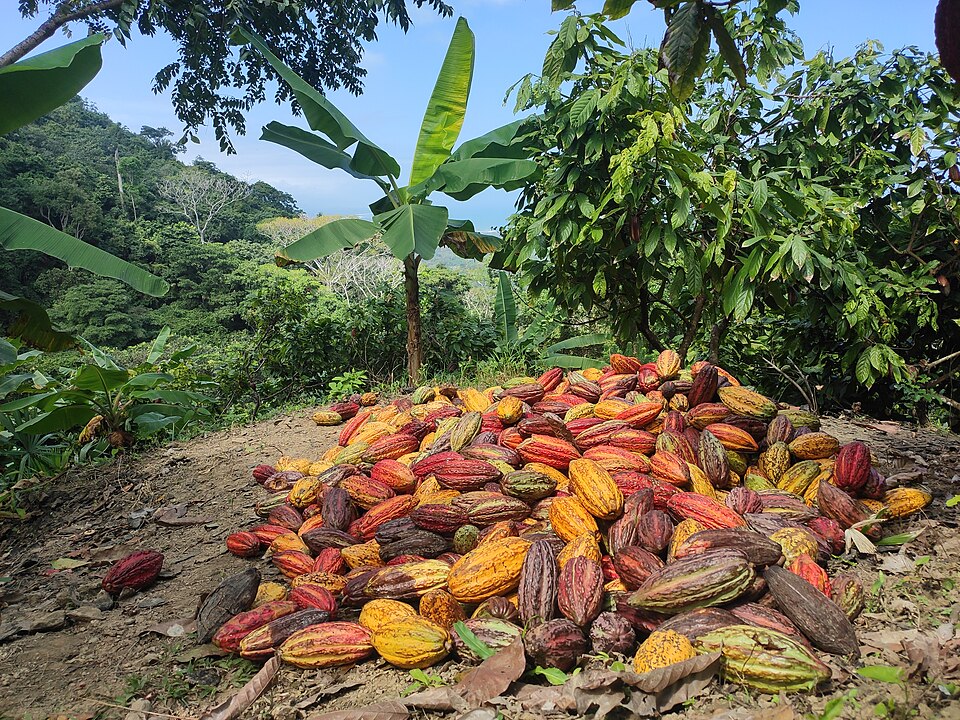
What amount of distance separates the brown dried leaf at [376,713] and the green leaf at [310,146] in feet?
18.0

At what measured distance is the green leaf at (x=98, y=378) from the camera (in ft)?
14.8

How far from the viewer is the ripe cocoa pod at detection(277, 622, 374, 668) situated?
1.97 metres

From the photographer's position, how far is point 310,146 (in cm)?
632

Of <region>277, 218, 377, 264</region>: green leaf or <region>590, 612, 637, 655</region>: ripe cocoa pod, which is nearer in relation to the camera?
<region>590, 612, 637, 655</region>: ripe cocoa pod

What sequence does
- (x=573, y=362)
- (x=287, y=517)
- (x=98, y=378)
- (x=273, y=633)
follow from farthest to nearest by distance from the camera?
1. (x=573, y=362)
2. (x=98, y=378)
3. (x=287, y=517)
4. (x=273, y=633)

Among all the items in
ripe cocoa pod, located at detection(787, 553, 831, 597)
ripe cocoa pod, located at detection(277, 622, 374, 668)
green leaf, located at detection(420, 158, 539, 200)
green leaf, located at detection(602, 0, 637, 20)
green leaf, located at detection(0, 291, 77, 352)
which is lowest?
ripe cocoa pod, located at detection(277, 622, 374, 668)

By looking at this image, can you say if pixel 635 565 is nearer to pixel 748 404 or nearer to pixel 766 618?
pixel 766 618

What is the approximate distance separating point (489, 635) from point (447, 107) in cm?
545

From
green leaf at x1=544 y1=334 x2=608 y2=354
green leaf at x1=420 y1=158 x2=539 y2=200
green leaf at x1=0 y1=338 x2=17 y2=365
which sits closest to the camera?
green leaf at x1=0 y1=338 x2=17 y2=365

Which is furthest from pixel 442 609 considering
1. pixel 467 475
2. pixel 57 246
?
pixel 57 246

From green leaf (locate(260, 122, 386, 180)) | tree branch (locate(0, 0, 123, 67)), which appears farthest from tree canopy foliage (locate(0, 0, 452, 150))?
green leaf (locate(260, 122, 386, 180))

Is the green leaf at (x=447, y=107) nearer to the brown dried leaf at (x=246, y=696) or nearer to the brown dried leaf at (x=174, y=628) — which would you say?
the brown dried leaf at (x=174, y=628)

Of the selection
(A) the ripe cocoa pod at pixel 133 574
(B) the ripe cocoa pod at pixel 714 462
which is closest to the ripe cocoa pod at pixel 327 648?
(A) the ripe cocoa pod at pixel 133 574

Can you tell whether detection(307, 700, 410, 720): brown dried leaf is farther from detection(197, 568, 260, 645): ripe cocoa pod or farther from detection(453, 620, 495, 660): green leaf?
detection(197, 568, 260, 645): ripe cocoa pod
